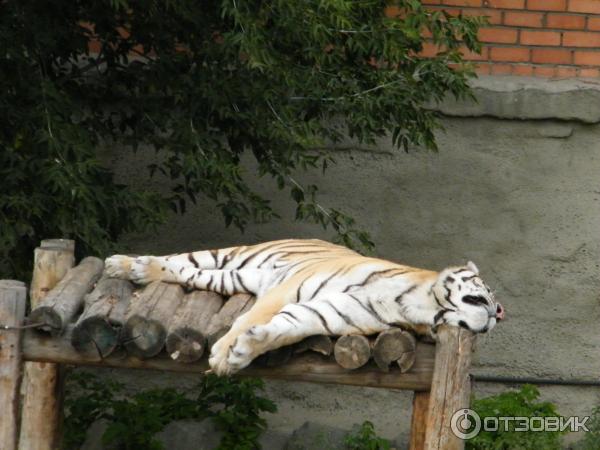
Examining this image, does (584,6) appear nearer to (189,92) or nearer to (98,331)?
(189,92)

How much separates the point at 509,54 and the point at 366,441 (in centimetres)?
232

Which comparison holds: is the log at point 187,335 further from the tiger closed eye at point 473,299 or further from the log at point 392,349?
the tiger closed eye at point 473,299

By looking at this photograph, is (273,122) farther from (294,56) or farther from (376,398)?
(376,398)

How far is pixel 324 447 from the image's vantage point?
6.57 meters

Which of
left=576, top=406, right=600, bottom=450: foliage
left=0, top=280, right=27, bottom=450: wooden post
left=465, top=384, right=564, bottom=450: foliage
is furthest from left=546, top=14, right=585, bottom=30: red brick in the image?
Answer: left=0, top=280, right=27, bottom=450: wooden post

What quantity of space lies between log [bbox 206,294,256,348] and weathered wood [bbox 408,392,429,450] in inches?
29.7

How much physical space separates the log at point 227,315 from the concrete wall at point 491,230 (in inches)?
76.1

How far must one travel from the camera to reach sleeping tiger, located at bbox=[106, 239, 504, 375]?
4219mm

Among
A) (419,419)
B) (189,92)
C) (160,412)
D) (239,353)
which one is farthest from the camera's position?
(160,412)

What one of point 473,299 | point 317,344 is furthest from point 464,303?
point 317,344

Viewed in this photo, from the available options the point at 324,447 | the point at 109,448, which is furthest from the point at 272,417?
the point at 109,448

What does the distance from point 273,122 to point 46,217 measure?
3.63ft

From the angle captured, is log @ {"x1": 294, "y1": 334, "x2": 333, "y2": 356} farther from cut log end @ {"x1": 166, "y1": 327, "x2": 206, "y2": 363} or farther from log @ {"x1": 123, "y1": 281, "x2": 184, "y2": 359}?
log @ {"x1": 123, "y1": 281, "x2": 184, "y2": 359}

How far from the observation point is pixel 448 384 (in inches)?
169
